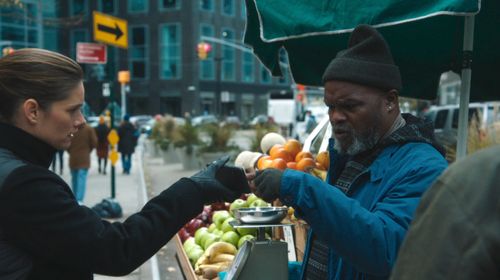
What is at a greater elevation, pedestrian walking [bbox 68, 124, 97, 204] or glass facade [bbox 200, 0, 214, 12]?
glass facade [bbox 200, 0, 214, 12]

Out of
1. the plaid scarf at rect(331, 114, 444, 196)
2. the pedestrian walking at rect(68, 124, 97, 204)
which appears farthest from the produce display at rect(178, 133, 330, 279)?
the pedestrian walking at rect(68, 124, 97, 204)

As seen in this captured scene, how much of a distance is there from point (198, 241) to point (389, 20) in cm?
319

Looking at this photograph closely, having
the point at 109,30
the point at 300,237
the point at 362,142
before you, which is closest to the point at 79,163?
the point at 109,30

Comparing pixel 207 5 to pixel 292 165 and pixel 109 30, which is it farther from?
pixel 292 165

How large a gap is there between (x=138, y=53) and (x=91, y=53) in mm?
46682

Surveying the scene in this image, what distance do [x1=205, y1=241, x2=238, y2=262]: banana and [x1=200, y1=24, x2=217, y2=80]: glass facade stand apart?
164 ft

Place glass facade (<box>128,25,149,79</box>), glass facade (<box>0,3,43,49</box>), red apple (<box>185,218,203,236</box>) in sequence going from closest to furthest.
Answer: red apple (<box>185,218,203,236</box>)
glass facade (<box>0,3,43,49</box>)
glass facade (<box>128,25,149,79</box>)

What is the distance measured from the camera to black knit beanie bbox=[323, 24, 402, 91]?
196 cm

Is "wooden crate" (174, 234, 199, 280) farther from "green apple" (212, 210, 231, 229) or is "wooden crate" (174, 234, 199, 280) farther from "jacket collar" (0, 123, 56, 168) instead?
"jacket collar" (0, 123, 56, 168)

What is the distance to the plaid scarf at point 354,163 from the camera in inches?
79.0

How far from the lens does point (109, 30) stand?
9719 mm

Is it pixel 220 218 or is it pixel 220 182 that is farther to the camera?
pixel 220 218

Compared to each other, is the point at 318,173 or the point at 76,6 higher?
the point at 76,6

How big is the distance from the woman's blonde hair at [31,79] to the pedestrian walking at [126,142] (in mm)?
14660
